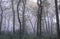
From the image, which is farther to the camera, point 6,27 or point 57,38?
point 6,27

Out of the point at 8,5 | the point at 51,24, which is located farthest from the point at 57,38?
the point at 51,24

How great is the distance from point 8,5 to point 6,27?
41.9 feet

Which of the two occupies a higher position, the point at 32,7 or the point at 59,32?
the point at 32,7

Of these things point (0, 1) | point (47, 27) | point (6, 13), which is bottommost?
point (47, 27)

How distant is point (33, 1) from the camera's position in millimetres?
34812

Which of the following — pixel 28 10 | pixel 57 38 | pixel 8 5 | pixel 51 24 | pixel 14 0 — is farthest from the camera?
pixel 51 24

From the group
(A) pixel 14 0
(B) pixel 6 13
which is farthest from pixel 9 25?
(A) pixel 14 0

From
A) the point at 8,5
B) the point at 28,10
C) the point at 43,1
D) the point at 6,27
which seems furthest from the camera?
the point at 6,27

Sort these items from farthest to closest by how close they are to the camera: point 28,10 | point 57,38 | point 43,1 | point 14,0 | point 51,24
Result: point 51,24 → point 28,10 → point 14,0 → point 43,1 → point 57,38

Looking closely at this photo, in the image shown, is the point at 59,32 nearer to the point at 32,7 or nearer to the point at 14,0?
the point at 14,0

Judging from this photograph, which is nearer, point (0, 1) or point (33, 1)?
point (0, 1)

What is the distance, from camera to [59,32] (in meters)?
15.6

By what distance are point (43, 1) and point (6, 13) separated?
50.1 feet

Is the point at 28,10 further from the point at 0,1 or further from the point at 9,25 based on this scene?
the point at 9,25
